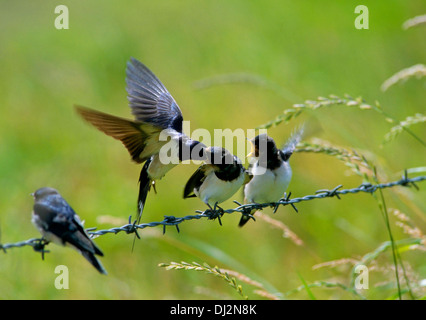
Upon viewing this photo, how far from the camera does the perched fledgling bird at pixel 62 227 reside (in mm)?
2973

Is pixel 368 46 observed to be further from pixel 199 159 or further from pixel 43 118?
pixel 199 159

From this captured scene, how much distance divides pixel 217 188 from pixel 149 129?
526 mm

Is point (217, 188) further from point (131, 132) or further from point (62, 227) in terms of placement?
point (62, 227)

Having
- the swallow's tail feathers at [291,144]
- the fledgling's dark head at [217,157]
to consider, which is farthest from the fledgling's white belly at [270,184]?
the fledgling's dark head at [217,157]

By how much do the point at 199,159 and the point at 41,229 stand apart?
100cm

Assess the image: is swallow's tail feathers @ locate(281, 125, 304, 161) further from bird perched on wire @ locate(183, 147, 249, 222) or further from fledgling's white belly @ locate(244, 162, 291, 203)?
bird perched on wire @ locate(183, 147, 249, 222)

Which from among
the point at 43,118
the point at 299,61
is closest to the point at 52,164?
the point at 43,118

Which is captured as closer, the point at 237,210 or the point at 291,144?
the point at 237,210

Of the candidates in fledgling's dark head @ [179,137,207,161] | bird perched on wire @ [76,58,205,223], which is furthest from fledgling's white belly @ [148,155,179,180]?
fledgling's dark head @ [179,137,207,161]

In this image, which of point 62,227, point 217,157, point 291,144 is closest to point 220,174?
point 217,157

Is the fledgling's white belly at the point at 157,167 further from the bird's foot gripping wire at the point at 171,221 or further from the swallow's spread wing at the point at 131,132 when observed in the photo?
the bird's foot gripping wire at the point at 171,221

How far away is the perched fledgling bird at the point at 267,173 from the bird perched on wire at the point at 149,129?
0.45m

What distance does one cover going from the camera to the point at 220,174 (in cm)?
363

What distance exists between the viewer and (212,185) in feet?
12.0
